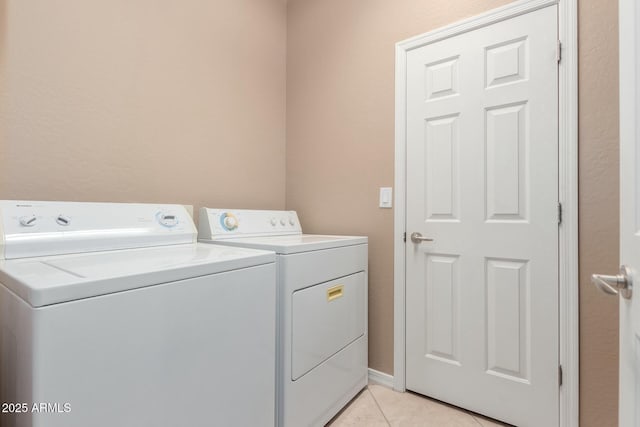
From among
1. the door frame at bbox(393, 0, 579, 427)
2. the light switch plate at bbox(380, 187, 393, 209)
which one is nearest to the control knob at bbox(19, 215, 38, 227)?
the light switch plate at bbox(380, 187, 393, 209)

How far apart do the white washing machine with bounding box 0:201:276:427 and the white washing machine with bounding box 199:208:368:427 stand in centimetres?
12

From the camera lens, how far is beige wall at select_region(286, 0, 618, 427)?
4.21ft

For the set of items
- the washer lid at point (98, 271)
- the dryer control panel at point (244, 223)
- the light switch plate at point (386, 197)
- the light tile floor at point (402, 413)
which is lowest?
the light tile floor at point (402, 413)

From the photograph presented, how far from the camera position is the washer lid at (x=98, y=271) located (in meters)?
0.65

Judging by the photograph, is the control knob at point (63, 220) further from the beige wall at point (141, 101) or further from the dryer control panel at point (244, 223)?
the dryer control panel at point (244, 223)

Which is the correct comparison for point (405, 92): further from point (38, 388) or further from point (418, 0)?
point (38, 388)

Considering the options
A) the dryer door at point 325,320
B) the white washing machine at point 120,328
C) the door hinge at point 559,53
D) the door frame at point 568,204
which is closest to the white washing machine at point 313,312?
the dryer door at point 325,320

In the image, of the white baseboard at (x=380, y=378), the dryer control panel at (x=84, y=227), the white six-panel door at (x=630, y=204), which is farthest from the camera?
the white baseboard at (x=380, y=378)

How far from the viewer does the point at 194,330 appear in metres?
0.88

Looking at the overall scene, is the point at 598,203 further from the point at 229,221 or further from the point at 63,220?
the point at 63,220

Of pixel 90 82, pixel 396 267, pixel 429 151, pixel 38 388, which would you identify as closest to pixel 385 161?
pixel 429 151

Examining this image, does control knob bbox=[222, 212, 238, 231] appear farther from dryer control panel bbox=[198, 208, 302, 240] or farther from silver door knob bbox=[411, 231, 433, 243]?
silver door knob bbox=[411, 231, 433, 243]

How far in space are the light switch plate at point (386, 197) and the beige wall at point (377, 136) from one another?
38mm

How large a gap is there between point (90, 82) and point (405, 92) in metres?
1.59
